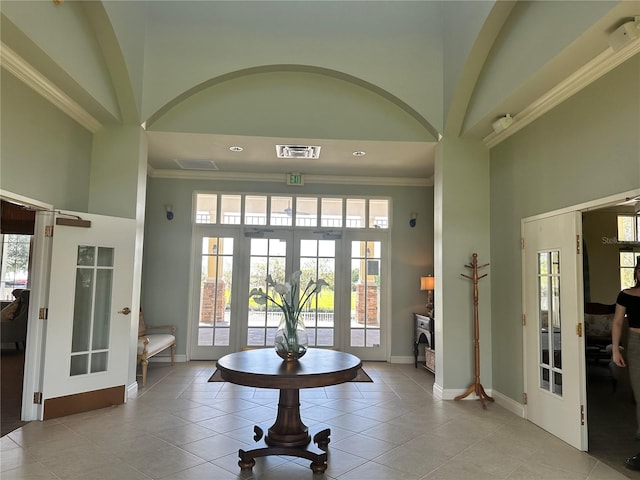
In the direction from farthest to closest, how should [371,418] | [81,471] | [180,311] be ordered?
[180,311]
[371,418]
[81,471]

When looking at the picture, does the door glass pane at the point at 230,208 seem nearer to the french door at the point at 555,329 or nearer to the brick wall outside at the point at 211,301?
the brick wall outside at the point at 211,301

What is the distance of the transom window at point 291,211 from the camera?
6.81 meters

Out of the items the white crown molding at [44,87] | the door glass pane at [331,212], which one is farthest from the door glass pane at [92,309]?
the door glass pane at [331,212]

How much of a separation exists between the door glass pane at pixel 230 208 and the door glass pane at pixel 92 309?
255cm

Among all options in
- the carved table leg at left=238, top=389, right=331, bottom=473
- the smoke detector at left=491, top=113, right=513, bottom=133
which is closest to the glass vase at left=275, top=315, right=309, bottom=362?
→ the carved table leg at left=238, top=389, right=331, bottom=473

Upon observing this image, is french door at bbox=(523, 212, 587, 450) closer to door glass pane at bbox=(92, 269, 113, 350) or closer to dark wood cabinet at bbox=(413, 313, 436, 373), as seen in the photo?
dark wood cabinet at bbox=(413, 313, 436, 373)

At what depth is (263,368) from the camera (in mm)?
2898

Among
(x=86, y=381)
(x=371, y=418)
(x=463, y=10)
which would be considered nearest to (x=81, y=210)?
(x=86, y=381)

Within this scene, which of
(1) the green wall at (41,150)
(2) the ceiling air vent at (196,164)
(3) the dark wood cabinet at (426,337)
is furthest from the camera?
(2) the ceiling air vent at (196,164)

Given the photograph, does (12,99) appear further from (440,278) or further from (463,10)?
(440,278)

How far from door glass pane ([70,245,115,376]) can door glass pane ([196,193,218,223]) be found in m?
2.45

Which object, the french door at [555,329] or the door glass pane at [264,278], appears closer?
the french door at [555,329]

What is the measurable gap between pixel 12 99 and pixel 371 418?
4203 millimetres

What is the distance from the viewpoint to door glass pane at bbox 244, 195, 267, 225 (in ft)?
22.4
